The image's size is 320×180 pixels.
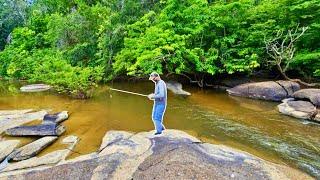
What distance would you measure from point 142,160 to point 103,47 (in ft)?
50.5

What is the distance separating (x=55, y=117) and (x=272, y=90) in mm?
10624

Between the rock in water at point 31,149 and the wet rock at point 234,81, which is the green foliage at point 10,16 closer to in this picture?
the wet rock at point 234,81

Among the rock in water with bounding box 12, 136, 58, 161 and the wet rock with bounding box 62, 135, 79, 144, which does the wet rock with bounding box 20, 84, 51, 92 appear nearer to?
the wet rock with bounding box 62, 135, 79, 144

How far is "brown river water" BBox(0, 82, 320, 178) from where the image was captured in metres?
10.6

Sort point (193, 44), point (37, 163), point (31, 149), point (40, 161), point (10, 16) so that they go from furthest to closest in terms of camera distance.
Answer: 1. point (10, 16)
2. point (193, 44)
3. point (31, 149)
4. point (40, 161)
5. point (37, 163)

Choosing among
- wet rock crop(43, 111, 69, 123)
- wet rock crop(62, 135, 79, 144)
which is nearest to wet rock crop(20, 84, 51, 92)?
wet rock crop(43, 111, 69, 123)

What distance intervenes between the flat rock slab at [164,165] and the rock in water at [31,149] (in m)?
1.16

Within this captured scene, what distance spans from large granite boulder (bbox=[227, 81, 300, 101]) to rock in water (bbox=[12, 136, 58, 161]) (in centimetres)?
1087

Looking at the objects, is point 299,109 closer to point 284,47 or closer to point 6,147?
point 284,47

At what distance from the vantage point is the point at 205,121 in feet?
44.4

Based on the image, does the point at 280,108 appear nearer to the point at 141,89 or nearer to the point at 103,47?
the point at 141,89

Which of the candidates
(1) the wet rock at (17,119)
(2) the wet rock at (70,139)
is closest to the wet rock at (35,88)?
(1) the wet rock at (17,119)

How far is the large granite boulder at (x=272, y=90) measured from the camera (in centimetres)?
1706

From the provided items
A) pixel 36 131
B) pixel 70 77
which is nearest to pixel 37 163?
pixel 36 131
